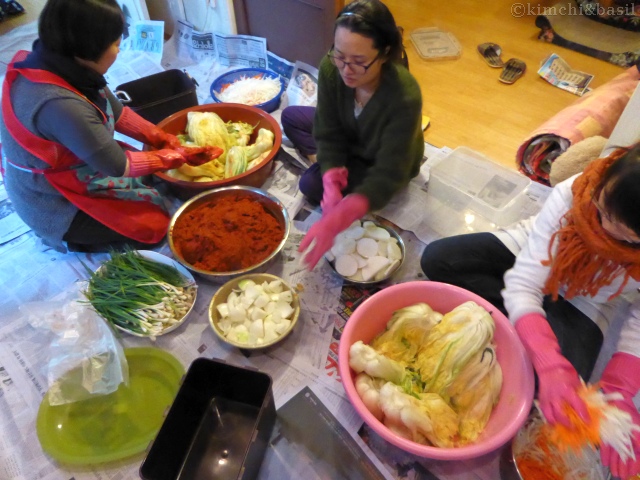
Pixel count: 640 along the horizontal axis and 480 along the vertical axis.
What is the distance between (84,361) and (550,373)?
107cm

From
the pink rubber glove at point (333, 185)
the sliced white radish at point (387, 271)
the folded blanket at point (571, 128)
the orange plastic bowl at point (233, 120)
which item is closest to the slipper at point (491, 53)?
the folded blanket at point (571, 128)

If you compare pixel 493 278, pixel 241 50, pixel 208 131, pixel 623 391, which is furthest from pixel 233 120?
pixel 623 391

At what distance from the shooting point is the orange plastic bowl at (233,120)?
1.46m

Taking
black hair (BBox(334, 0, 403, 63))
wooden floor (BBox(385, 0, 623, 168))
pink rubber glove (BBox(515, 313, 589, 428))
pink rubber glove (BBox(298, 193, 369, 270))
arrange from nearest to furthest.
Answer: pink rubber glove (BBox(515, 313, 589, 428)) < black hair (BBox(334, 0, 403, 63)) < pink rubber glove (BBox(298, 193, 369, 270)) < wooden floor (BBox(385, 0, 623, 168))

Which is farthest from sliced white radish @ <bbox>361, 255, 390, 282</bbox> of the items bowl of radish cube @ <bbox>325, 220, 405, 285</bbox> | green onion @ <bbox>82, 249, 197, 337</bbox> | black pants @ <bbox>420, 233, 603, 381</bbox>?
green onion @ <bbox>82, 249, 197, 337</bbox>

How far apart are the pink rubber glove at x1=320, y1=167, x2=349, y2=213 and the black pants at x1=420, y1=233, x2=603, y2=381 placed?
0.31 metres

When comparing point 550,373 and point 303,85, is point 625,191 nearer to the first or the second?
point 550,373

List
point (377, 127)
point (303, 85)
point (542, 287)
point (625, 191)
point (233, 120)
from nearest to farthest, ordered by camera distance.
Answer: point (625, 191) → point (542, 287) → point (377, 127) → point (233, 120) → point (303, 85)

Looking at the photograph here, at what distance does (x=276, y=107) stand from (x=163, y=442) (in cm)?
143

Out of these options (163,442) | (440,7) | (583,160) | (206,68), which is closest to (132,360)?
(163,442)

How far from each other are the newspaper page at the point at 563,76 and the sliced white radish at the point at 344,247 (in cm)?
149

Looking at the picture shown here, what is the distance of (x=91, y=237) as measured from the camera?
4.45 ft

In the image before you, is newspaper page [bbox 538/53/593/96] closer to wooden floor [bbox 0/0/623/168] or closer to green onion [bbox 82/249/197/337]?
wooden floor [bbox 0/0/623/168]

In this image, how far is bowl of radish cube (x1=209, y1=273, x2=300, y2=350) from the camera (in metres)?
1.15
